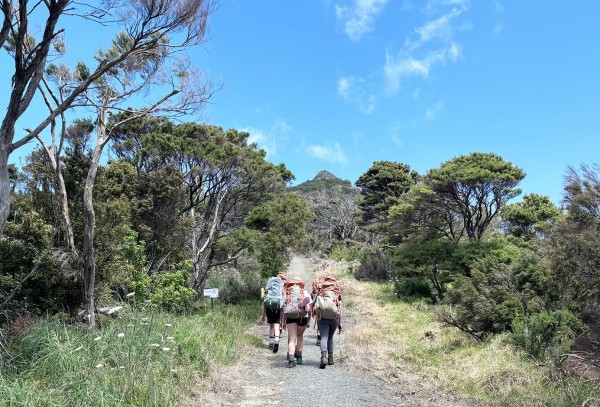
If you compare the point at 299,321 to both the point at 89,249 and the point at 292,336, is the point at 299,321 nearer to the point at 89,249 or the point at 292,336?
the point at 292,336

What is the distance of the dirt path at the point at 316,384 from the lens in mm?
5664

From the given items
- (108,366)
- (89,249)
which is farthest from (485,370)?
(89,249)

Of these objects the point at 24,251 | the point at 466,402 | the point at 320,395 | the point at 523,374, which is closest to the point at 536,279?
the point at 523,374

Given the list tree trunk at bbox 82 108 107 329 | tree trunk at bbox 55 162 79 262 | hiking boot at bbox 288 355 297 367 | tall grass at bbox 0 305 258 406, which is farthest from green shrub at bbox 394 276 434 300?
tree trunk at bbox 55 162 79 262

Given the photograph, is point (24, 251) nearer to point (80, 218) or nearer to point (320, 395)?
point (80, 218)

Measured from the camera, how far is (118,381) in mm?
4828

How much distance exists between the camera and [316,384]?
20.9ft

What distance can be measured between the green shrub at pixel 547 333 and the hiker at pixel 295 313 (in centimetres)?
415

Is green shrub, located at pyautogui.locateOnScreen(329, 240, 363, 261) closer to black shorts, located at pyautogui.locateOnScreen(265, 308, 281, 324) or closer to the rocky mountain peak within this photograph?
black shorts, located at pyautogui.locateOnScreen(265, 308, 281, 324)

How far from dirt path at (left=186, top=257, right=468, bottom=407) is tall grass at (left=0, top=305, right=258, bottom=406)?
1.27 ft

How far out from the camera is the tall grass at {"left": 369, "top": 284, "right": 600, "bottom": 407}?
5.61m

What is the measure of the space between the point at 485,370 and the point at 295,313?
A: 126 inches

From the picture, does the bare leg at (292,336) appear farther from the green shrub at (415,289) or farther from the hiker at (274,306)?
the green shrub at (415,289)

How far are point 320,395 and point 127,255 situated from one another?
8.00 m
